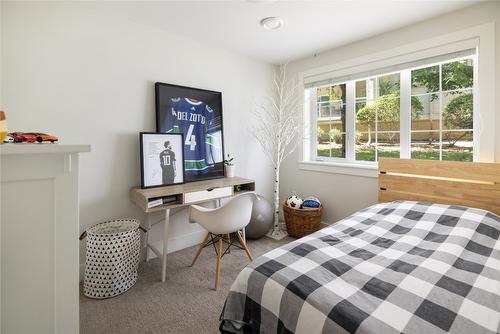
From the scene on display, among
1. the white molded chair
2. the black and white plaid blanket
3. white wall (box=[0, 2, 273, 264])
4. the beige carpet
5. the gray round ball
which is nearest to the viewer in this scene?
the black and white plaid blanket

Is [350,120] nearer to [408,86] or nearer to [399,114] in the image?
[399,114]

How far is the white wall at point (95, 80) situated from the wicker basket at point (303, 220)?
1.12m

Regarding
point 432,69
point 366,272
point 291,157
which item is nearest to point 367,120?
point 432,69

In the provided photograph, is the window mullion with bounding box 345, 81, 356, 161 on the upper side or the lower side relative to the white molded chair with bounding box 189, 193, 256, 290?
upper

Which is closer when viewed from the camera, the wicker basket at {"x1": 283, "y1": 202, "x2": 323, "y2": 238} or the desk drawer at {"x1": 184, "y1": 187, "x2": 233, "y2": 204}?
the desk drawer at {"x1": 184, "y1": 187, "x2": 233, "y2": 204}

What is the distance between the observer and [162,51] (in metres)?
2.57

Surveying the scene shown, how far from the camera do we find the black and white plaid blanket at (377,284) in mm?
892

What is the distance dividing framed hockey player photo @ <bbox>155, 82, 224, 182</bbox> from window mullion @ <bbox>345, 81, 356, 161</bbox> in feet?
5.10

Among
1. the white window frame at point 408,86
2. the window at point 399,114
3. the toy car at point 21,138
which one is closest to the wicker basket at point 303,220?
the white window frame at point 408,86

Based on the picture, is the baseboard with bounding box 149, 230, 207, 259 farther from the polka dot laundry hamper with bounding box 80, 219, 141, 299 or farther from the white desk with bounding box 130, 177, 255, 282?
the polka dot laundry hamper with bounding box 80, 219, 141, 299

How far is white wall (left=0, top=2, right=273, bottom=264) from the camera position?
190 cm

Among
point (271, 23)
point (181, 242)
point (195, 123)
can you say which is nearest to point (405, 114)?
point (271, 23)

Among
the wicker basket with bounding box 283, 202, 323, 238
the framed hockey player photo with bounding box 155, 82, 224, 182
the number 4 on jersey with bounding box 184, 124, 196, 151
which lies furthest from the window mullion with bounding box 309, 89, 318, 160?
the number 4 on jersey with bounding box 184, 124, 196, 151

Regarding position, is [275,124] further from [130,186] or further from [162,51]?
[130,186]
